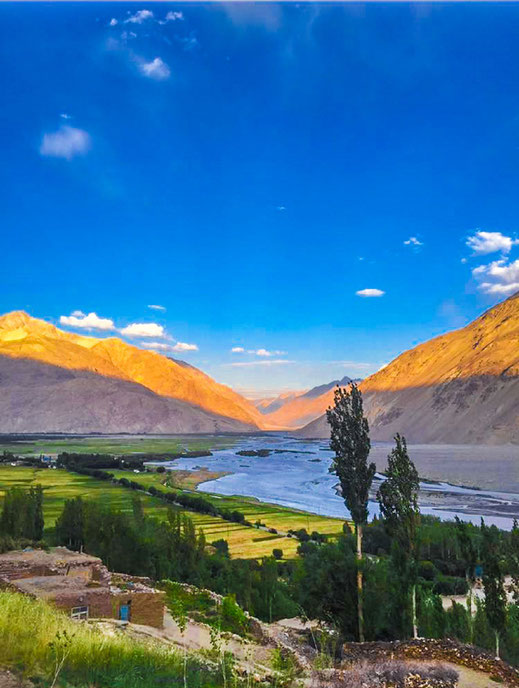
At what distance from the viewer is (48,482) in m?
85.6

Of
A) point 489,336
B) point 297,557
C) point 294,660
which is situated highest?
point 489,336

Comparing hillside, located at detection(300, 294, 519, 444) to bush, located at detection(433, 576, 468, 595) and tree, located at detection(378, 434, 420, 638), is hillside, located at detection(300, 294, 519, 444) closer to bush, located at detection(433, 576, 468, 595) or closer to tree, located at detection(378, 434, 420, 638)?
bush, located at detection(433, 576, 468, 595)

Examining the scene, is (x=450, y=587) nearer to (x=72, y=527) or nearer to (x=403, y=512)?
(x=403, y=512)

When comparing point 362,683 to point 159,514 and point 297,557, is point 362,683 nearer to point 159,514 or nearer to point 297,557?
point 297,557

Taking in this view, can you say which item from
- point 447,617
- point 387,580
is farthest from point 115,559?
point 447,617

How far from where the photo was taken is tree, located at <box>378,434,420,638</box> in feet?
70.2

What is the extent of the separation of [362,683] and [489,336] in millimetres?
194146

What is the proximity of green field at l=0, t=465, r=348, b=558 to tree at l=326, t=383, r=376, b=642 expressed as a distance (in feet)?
76.3

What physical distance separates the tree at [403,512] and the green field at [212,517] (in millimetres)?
25118

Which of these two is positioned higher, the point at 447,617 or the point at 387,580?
the point at 387,580

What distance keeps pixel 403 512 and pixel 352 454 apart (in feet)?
12.3

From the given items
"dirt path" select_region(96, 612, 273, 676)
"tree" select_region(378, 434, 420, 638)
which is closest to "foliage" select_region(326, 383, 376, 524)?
"tree" select_region(378, 434, 420, 638)

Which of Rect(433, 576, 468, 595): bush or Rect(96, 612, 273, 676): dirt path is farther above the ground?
Rect(96, 612, 273, 676): dirt path

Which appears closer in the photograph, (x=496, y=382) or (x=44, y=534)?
(x=44, y=534)
